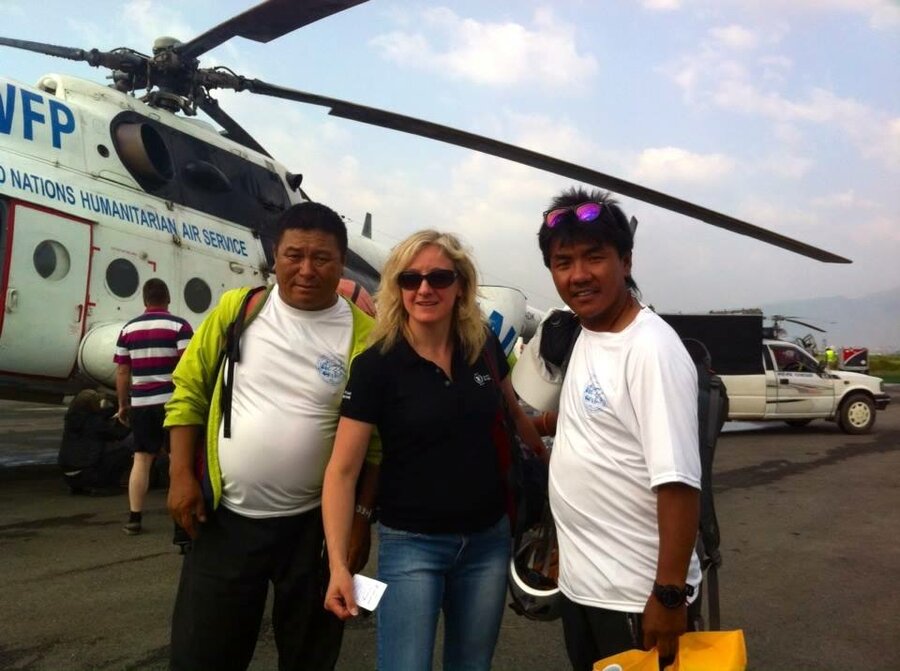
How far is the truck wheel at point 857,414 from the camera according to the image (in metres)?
12.5

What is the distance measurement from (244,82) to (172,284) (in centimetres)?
237

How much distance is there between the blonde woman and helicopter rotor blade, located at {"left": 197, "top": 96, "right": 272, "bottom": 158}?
649 centimetres

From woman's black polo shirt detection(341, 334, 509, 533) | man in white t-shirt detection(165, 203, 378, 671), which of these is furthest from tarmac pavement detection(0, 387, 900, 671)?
woman's black polo shirt detection(341, 334, 509, 533)

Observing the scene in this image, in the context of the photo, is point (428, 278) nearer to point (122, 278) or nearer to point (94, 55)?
point (122, 278)

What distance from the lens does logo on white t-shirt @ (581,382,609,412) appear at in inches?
66.7

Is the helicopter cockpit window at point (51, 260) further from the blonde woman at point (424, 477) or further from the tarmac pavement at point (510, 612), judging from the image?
the blonde woman at point (424, 477)

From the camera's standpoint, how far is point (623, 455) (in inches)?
65.5

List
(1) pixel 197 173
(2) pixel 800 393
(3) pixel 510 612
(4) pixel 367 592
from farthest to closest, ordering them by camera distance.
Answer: (2) pixel 800 393
(1) pixel 197 173
(3) pixel 510 612
(4) pixel 367 592

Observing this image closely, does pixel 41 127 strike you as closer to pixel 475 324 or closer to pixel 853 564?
pixel 475 324

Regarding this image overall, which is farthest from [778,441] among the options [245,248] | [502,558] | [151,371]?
[502,558]

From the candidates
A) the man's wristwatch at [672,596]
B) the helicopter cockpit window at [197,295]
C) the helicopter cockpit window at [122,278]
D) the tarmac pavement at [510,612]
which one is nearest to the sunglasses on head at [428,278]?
the man's wristwatch at [672,596]

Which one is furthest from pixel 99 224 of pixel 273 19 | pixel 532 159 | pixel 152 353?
pixel 532 159

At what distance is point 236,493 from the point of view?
208cm

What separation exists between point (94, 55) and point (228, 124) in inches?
63.8
